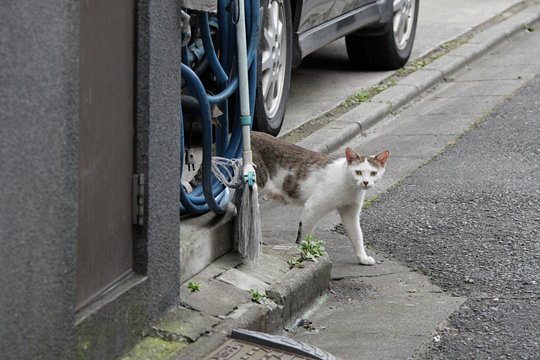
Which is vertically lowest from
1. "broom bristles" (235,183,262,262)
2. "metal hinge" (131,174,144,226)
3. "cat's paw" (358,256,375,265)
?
"cat's paw" (358,256,375,265)

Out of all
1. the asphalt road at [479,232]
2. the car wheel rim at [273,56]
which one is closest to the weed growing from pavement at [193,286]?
the asphalt road at [479,232]

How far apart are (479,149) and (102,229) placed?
14.3ft

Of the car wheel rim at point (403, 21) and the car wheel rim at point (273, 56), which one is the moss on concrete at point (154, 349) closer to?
the car wheel rim at point (273, 56)

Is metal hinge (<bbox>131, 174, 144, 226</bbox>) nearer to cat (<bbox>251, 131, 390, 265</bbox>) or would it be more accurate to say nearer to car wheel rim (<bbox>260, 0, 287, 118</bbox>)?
cat (<bbox>251, 131, 390, 265</bbox>)

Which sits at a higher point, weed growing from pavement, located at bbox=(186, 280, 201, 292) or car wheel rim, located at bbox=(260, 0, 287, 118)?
car wheel rim, located at bbox=(260, 0, 287, 118)

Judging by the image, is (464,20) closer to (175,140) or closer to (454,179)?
(454,179)

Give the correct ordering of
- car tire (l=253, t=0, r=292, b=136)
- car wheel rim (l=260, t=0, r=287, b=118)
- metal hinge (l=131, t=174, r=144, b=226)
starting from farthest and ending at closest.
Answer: car wheel rim (l=260, t=0, r=287, b=118), car tire (l=253, t=0, r=292, b=136), metal hinge (l=131, t=174, r=144, b=226)

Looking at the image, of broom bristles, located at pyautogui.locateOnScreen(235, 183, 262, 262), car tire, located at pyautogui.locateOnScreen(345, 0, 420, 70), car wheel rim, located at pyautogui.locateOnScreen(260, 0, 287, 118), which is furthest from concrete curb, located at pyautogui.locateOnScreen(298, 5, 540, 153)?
broom bristles, located at pyautogui.locateOnScreen(235, 183, 262, 262)

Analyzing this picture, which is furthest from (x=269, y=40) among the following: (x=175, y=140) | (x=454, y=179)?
(x=175, y=140)

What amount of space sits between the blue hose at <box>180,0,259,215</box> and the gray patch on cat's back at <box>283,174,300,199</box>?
0.67 meters

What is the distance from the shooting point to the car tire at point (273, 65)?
719 centimetres

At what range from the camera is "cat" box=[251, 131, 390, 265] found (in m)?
5.94

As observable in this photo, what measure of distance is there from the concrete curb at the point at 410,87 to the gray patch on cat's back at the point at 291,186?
135 centimetres

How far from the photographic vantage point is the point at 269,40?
733 centimetres
